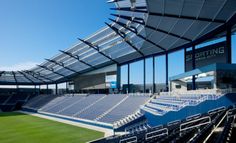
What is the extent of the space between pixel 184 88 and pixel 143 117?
1091cm

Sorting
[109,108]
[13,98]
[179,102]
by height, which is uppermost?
[179,102]

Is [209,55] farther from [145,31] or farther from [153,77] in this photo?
[153,77]

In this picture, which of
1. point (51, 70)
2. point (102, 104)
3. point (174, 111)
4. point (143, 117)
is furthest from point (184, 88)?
point (51, 70)

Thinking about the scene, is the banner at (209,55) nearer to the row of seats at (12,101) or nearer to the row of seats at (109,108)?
the row of seats at (109,108)

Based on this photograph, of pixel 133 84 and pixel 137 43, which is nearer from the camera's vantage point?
pixel 137 43

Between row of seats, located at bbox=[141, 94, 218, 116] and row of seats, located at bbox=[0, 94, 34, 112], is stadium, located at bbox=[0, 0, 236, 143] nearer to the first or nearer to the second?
row of seats, located at bbox=[141, 94, 218, 116]

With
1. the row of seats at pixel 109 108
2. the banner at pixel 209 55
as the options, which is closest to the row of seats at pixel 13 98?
the row of seats at pixel 109 108

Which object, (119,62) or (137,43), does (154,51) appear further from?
(119,62)

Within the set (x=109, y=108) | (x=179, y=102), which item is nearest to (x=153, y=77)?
(x=109, y=108)

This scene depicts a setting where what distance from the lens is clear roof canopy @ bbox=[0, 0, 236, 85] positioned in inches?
777

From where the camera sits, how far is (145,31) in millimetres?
26797

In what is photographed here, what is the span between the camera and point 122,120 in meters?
26.0

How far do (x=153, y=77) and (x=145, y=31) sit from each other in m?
14.2

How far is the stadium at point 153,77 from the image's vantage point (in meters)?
9.11
